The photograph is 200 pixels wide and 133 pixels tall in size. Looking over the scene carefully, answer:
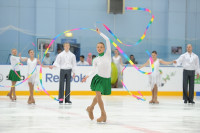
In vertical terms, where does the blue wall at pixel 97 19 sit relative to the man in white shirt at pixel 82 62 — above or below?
above

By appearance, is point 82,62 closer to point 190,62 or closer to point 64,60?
point 64,60

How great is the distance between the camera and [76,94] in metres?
16.2

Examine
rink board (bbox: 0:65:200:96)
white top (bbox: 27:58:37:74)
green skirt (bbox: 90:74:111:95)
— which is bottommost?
rink board (bbox: 0:65:200:96)

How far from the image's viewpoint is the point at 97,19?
22.2 metres

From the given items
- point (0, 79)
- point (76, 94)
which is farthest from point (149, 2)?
point (0, 79)

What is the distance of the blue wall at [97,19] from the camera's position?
20005mm

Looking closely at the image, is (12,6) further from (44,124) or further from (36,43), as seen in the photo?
(44,124)

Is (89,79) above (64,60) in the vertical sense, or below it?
below

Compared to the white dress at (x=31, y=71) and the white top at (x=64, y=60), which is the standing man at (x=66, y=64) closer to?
the white top at (x=64, y=60)

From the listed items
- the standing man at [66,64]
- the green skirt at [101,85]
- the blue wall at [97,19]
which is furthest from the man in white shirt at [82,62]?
the green skirt at [101,85]

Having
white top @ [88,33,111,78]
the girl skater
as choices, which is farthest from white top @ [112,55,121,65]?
white top @ [88,33,111,78]

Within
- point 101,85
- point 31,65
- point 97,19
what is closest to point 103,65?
point 101,85

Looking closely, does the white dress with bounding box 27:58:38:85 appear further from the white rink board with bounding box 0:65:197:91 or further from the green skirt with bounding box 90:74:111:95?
the green skirt with bounding box 90:74:111:95

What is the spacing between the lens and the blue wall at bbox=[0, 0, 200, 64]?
20005 millimetres
